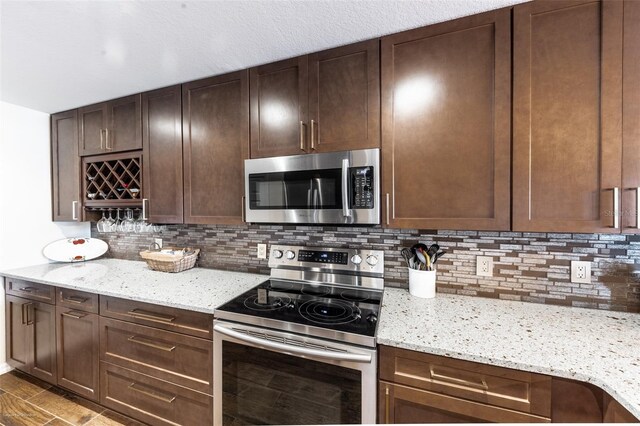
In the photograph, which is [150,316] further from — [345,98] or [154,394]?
[345,98]

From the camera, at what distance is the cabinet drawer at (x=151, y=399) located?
4.52ft

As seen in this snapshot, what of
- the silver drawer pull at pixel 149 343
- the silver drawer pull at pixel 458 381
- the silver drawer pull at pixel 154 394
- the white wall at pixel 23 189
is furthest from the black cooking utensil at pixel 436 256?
the white wall at pixel 23 189

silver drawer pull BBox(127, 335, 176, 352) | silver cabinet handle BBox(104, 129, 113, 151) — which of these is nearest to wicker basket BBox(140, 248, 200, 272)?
silver drawer pull BBox(127, 335, 176, 352)

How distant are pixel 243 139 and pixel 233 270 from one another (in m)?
1.04

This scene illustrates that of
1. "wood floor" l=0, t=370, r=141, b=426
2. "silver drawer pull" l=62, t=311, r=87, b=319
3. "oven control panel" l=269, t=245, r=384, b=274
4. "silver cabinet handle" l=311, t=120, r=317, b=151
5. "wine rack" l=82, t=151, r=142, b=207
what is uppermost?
"silver cabinet handle" l=311, t=120, r=317, b=151

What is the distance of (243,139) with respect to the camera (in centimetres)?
165

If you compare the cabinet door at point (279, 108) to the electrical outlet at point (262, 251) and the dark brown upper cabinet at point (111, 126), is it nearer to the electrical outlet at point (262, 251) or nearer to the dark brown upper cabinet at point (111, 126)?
the electrical outlet at point (262, 251)

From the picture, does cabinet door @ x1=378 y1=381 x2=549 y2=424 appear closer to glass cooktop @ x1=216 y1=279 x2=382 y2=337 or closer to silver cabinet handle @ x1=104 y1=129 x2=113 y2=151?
glass cooktop @ x1=216 y1=279 x2=382 y2=337

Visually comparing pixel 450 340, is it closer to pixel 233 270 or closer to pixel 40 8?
pixel 233 270

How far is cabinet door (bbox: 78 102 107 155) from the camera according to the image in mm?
2123

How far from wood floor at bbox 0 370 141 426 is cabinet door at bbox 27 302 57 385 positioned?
0.11 metres

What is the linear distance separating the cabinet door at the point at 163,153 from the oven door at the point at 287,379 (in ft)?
3.49

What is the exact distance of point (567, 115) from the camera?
1074 mm

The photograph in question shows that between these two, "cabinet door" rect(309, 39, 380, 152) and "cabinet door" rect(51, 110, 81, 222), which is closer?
"cabinet door" rect(309, 39, 380, 152)
